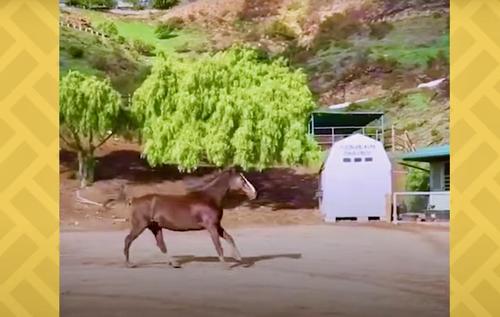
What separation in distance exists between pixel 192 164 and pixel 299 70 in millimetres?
607

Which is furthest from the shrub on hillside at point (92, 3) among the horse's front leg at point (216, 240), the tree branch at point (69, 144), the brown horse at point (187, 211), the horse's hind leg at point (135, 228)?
the horse's front leg at point (216, 240)

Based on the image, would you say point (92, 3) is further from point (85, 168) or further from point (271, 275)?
point (271, 275)

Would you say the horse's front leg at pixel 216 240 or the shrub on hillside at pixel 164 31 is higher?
the shrub on hillside at pixel 164 31

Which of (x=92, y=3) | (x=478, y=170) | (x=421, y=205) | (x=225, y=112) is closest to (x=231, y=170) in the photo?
(x=225, y=112)

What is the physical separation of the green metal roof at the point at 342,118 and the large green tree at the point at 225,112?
0.05 metres

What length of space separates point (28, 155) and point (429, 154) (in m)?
1.65

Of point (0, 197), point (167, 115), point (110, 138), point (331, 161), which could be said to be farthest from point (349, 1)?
point (0, 197)

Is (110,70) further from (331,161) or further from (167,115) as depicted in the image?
(331,161)

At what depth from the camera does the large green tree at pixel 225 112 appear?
3715 mm

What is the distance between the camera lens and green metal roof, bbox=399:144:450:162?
3.64m

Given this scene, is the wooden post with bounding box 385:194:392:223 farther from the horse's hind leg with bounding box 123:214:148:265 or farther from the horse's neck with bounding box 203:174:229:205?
the horse's hind leg with bounding box 123:214:148:265

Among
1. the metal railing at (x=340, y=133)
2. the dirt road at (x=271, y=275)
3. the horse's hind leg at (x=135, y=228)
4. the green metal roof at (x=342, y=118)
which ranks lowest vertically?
the dirt road at (x=271, y=275)

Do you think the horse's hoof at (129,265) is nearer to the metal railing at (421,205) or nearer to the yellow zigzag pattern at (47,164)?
the yellow zigzag pattern at (47,164)

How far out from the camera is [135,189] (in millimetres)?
3703
